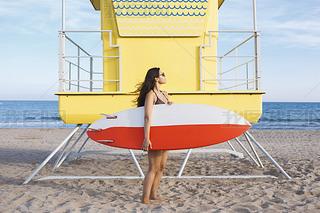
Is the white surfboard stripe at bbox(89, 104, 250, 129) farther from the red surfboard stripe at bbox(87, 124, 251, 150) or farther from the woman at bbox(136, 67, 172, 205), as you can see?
the woman at bbox(136, 67, 172, 205)

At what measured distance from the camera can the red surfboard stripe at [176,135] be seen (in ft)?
12.6

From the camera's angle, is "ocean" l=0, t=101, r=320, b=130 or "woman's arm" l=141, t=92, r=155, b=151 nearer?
"woman's arm" l=141, t=92, r=155, b=151

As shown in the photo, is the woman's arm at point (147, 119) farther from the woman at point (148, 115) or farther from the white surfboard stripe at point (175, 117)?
the white surfboard stripe at point (175, 117)

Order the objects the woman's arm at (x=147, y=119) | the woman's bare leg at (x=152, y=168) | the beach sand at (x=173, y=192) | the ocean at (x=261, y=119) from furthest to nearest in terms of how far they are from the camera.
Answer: the ocean at (x=261, y=119), the beach sand at (x=173, y=192), the woman's bare leg at (x=152, y=168), the woman's arm at (x=147, y=119)

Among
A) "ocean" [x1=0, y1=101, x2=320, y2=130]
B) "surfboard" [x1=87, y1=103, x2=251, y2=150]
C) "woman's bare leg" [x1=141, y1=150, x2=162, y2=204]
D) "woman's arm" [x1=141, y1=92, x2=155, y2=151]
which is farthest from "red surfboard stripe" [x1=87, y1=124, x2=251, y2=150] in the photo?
"ocean" [x1=0, y1=101, x2=320, y2=130]

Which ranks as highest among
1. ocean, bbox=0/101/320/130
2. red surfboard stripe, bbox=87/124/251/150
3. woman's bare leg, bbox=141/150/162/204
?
red surfboard stripe, bbox=87/124/251/150

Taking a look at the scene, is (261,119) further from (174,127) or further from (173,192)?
(174,127)

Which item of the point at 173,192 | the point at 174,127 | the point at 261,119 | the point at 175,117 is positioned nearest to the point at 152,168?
the point at 174,127

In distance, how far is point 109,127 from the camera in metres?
4.11

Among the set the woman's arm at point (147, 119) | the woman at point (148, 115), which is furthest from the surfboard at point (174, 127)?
the woman's arm at point (147, 119)

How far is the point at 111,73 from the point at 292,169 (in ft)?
14.1

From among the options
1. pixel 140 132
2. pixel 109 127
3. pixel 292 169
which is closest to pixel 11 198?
pixel 109 127

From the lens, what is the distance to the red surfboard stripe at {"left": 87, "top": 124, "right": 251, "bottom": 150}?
3.85 m

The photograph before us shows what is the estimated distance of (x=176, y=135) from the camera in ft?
13.0
